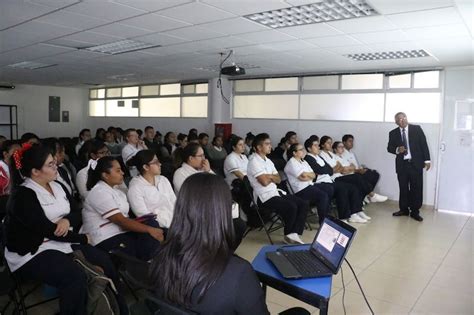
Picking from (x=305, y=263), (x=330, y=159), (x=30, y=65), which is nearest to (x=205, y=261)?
(x=305, y=263)

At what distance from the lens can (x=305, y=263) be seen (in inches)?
71.7

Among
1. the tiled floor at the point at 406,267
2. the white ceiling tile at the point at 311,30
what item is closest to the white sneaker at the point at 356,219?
the tiled floor at the point at 406,267

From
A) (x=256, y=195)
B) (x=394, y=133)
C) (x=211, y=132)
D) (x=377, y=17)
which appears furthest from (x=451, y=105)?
(x=211, y=132)

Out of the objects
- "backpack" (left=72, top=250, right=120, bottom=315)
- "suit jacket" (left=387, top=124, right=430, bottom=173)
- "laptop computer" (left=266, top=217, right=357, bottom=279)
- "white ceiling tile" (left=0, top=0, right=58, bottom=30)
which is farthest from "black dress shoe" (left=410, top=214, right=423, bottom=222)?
"white ceiling tile" (left=0, top=0, right=58, bottom=30)

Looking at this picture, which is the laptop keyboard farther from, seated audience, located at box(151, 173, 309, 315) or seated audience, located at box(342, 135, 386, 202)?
seated audience, located at box(342, 135, 386, 202)

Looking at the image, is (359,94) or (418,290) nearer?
(418,290)

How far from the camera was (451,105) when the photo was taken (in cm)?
613

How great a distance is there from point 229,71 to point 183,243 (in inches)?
175

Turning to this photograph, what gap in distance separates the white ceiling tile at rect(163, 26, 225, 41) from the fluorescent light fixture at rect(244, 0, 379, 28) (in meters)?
0.71

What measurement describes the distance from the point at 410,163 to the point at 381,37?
2.28 m

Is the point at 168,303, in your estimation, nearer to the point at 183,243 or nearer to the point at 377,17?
the point at 183,243

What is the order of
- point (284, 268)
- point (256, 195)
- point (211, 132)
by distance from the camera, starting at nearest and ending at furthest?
point (284, 268) < point (256, 195) < point (211, 132)

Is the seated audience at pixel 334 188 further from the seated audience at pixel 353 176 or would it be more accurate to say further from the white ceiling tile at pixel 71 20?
the white ceiling tile at pixel 71 20

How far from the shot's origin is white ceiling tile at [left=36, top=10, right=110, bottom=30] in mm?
3753
